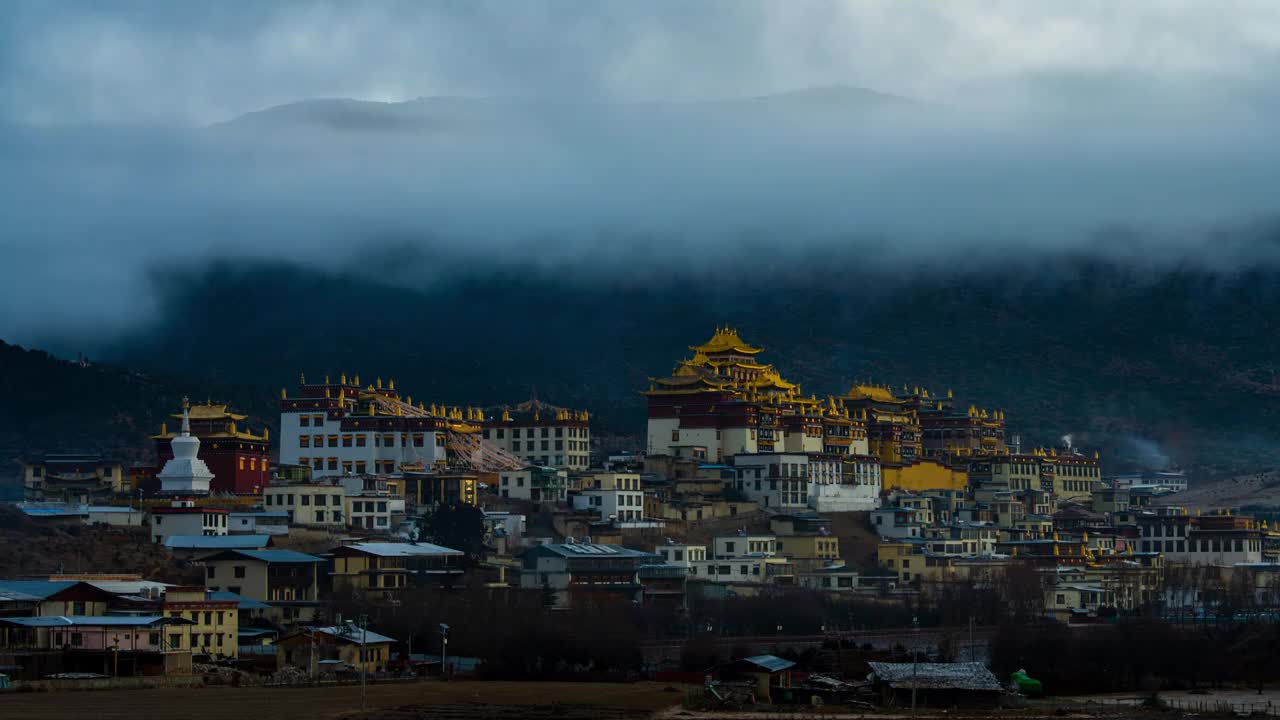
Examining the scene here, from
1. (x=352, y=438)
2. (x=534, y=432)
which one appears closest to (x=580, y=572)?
(x=352, y=438)

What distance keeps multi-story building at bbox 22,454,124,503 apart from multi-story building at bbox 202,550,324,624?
97.5 feet

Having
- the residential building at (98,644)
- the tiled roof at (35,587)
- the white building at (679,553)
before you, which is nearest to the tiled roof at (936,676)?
the residential building at (98,644)

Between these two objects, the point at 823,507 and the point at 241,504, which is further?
the point at 823,507

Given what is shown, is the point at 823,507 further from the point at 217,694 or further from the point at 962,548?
the point at 217,694

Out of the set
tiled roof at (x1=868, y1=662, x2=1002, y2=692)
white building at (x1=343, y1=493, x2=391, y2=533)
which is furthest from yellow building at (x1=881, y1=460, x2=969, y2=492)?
tiled roof at (x1=868, y1=662, x2=1002, y2=692)

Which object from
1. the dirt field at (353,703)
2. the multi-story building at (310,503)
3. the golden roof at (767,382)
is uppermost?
the golden roof at (767,382)

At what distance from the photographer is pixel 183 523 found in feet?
480

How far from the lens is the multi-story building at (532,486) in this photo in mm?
166500

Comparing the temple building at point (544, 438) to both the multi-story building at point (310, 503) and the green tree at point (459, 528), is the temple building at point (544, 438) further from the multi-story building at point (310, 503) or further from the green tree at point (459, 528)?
the green tree at point (459, 528)

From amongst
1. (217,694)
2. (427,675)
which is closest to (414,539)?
(427,675)

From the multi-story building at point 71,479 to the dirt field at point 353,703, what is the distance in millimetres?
58563

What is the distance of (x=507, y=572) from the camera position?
14512 centimetres

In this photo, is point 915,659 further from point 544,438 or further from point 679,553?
point 544,438

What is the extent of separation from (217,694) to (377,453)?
219 feet
